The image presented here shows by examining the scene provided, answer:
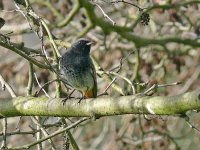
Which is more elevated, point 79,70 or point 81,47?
point 81,47

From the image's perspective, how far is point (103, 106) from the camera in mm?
4402

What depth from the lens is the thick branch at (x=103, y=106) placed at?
3898 mm

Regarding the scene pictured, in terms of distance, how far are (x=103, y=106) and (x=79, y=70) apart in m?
1.82

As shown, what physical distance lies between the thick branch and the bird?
1.19m

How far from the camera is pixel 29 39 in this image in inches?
439

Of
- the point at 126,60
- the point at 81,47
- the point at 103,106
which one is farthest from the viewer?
the point at 126,60

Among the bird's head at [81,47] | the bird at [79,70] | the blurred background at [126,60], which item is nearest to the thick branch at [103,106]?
the bird at [79,70]

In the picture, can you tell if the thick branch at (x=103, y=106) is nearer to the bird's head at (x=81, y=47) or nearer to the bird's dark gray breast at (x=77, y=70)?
the bird's dark gray breast at (x=77, y=70)

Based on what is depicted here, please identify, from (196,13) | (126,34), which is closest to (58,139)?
(196,13)

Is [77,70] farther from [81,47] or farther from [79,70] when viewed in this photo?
[81,47]

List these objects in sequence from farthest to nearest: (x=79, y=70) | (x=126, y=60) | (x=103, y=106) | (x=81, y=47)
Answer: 1. (x=126, y=60)
2. (x=81, y=47)
3. (x=79, y=70)
4. (x=103, y=106)

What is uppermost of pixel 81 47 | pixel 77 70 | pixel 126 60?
pixel 81 47

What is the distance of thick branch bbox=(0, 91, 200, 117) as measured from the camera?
153 inches

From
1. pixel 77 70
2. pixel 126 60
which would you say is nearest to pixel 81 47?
pixel 77 70
